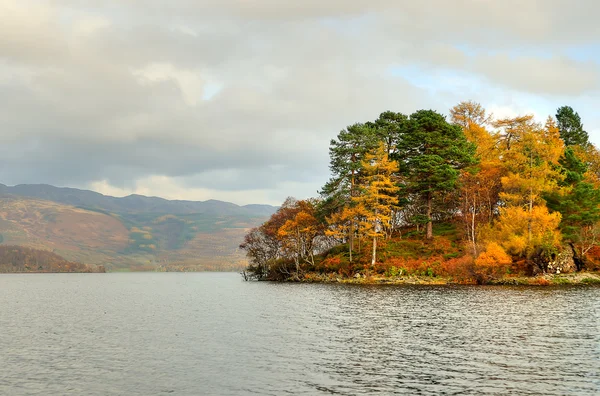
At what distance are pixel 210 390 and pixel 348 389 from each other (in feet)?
22.1

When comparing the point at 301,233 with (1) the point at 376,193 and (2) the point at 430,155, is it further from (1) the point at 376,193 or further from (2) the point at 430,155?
(2) the point at 430,155

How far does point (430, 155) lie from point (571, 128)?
53648mm

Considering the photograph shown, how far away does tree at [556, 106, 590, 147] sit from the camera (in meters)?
123

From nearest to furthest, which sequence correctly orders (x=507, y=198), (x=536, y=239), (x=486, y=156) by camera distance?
(x=536, y=239), (x=507, y=198), (x=486, y=156)

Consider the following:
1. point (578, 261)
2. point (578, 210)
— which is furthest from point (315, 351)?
point (578, 210)

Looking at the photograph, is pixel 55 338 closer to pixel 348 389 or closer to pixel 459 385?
pixel 348 389

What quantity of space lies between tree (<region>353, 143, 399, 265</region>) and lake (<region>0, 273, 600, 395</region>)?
1631 inches

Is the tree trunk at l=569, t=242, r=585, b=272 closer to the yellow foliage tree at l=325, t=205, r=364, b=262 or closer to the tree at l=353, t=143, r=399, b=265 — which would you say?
the tree at l=353, t=143, r=399, b=265

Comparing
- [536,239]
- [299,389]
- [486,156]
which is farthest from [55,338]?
[486,156]

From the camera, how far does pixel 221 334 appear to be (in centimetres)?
3844

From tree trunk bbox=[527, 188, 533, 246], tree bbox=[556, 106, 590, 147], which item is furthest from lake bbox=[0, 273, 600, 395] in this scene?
tree bbox=[556, 106, 590, 147]

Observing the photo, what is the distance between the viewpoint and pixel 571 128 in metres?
125

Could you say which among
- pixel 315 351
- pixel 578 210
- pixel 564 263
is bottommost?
pixel 315 351

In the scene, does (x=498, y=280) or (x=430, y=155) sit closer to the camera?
(x=498, y=280)
